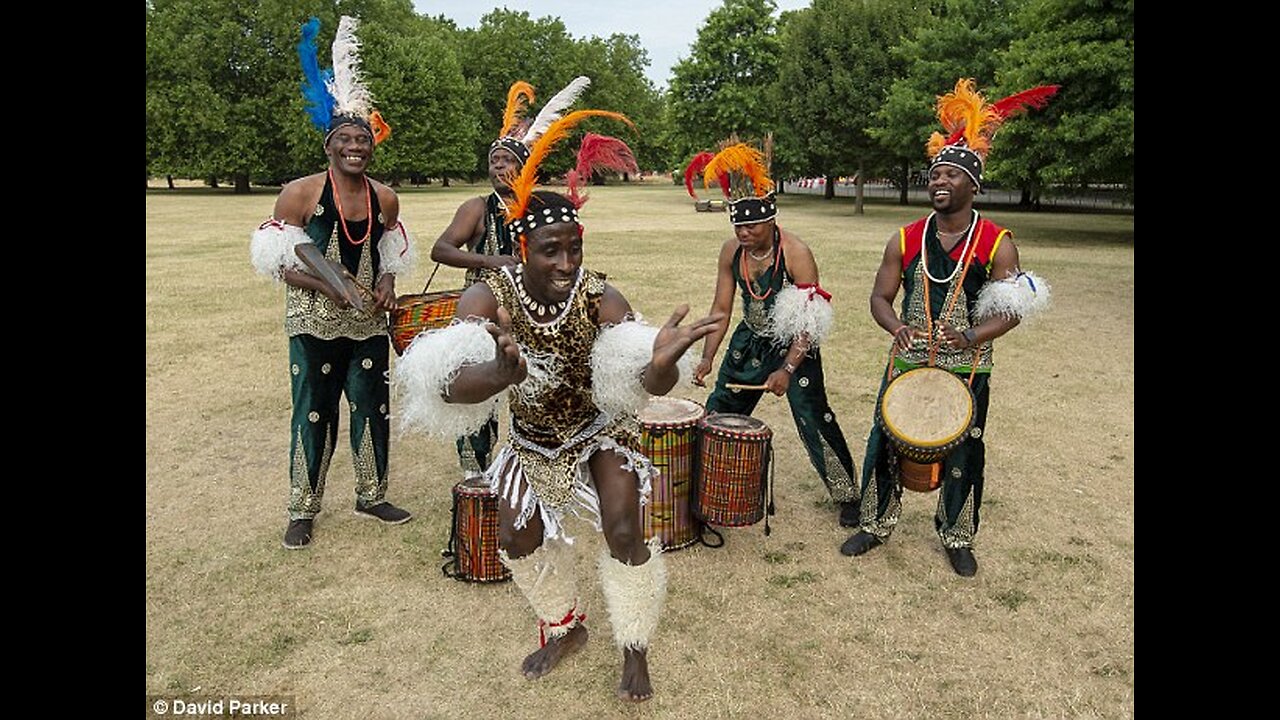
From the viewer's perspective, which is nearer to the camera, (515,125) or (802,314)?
(802,314)

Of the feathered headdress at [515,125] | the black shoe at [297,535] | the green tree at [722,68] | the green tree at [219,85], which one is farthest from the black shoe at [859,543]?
the green tree at [219,85]

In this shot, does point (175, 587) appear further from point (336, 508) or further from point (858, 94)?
point (858, 94)

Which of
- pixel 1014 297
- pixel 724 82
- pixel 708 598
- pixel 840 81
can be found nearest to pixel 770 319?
pixel 1014 297

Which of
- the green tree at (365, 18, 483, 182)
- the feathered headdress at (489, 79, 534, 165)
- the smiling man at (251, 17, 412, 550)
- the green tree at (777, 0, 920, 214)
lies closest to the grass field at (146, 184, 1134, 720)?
the smiling man at (251, 17, 412, 550)

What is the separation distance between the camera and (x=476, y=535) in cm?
444

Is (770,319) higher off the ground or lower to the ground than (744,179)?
lower

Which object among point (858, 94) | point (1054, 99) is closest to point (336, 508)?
point (1054, 99)

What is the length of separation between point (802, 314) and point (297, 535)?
3387 millimetres

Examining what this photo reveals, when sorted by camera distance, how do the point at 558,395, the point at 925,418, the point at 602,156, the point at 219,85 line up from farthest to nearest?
the point at 219,85 → the point at 925,418 → the point at 602,156 → the point at 558,395

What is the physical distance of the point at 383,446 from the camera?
17.4ft

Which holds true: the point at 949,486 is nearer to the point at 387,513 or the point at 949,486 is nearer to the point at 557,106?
the point at 557,106

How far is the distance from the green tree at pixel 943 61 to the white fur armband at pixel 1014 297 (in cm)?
2414

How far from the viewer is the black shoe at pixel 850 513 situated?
5.27m
